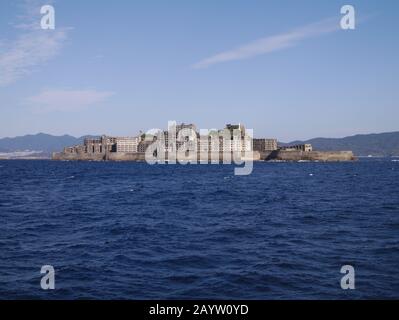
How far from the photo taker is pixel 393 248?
20172 mm

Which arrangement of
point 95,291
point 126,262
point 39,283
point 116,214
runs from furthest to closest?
point 116,214
point 126,262
point 39,283
point 95,291

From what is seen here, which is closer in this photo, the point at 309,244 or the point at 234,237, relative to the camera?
the point at 309,244

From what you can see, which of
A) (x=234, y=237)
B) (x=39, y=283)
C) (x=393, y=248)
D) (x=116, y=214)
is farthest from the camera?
(x=116, y=214)
